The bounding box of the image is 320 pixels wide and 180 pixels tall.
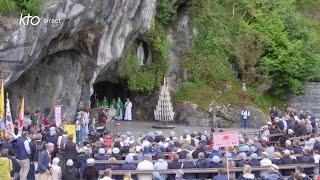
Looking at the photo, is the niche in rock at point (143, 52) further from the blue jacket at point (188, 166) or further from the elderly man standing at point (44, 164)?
the elderly man standing at point (44, 164)

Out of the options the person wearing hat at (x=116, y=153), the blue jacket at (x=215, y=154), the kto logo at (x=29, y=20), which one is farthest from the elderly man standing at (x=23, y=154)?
the kto logo at (x=29, y=20)

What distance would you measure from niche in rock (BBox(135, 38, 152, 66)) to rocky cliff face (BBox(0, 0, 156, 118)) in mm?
3270

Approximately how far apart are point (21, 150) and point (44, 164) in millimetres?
1485

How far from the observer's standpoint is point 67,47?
28891 mm

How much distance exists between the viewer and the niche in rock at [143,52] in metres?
36.8

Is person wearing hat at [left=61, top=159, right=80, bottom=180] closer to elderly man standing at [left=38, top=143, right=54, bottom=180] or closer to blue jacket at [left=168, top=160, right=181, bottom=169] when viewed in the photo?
elderly man standing at [left=38, top=143, right=54, bottom=180]

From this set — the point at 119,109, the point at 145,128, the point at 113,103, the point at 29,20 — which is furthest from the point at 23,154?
the point at 113,103

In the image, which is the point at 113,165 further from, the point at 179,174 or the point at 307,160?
the point at 307,160

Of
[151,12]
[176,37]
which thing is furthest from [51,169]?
[176,37]

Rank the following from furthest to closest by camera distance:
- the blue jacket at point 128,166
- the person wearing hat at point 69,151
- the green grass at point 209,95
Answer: the green grass at point 209,95 < the person wearing hat at point 69,151 < the blue jacket at point 128,166

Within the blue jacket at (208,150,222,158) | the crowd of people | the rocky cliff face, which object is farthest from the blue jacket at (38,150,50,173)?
the rocky cliff face

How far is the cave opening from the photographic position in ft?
126

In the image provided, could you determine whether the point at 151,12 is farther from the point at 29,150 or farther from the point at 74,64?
the point at 29,150

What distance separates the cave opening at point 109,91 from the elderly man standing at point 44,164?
20137 millimetres
